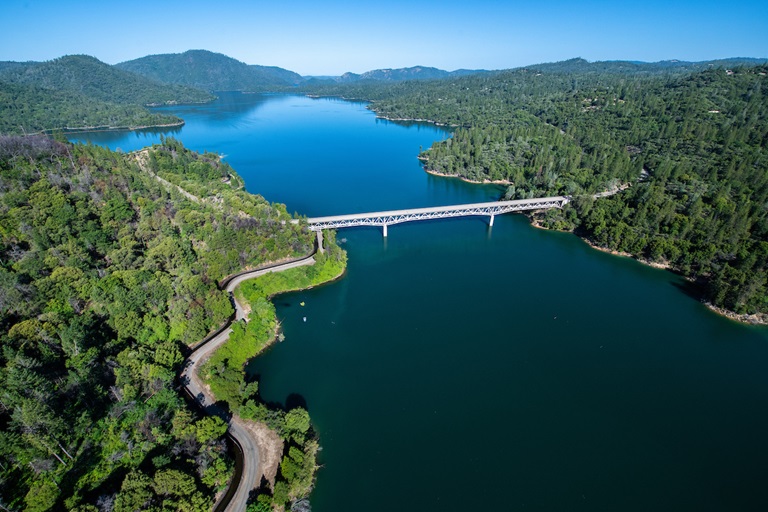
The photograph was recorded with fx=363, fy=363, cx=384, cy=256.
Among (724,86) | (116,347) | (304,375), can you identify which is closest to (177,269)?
(116,347)

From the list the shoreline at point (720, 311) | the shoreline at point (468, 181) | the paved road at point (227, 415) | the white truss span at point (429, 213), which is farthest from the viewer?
the shoreline at point (468, 181)

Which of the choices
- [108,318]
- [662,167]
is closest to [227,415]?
[108,318]

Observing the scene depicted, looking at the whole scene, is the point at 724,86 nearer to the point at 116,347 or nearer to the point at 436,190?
the point at 436,190

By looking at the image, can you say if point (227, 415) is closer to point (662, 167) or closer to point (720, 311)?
point (720, 311)

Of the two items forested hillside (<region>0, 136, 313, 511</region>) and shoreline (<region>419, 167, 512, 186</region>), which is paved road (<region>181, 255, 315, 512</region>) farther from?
shoreline (<region>419, 167, 512, 186</region>)

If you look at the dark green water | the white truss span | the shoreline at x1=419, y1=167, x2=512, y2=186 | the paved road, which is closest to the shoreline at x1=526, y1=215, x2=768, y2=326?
the dark green water

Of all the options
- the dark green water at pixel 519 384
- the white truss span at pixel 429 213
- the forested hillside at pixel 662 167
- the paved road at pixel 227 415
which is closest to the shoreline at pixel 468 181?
the forested hillside at pixel 662 167

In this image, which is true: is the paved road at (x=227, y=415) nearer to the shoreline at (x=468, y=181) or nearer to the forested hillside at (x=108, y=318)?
the forested hillside at (x=108, y=318)
